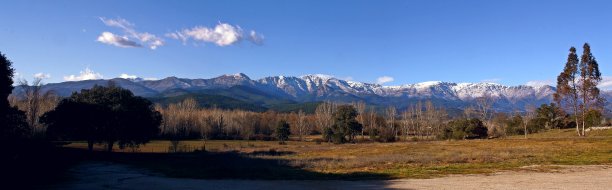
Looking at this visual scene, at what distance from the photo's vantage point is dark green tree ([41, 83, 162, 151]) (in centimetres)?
4881

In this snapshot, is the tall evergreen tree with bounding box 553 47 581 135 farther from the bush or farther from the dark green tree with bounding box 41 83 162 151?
the dark green tree with bounding box 41 83 162 151

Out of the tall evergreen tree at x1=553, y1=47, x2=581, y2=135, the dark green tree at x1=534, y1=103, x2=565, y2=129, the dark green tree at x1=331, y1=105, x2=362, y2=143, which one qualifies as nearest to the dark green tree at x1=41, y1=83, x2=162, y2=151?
the dark green tree at x1=331, y1=105, x2=362, y2=143

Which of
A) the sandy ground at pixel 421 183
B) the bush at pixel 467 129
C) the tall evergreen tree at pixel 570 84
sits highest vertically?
the tall evergreen tree at pixel 570 84

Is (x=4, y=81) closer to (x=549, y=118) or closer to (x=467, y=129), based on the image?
(x=467, y=129)

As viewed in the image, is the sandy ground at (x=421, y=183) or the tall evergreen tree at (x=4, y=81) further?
the tall evergreen tree at (x=4, y=81)

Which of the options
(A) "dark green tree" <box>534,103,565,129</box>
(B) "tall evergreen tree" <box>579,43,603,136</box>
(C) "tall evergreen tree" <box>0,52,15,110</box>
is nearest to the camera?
(C) "tall evergreen tree" <box>0,52,15,110</box>

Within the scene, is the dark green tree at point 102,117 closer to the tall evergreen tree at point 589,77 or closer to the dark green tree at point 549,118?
the tall evergreen tree at point 589,77

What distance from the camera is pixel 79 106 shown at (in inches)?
1932

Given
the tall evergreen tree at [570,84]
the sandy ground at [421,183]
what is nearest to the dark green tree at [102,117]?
the sandy ground at [421,183]

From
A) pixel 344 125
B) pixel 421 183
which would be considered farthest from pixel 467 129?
pixel 421 183

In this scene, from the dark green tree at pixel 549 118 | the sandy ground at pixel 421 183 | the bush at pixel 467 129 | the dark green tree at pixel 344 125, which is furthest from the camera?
the dark green tree at pixel 344 125

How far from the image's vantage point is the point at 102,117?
49.5 meters

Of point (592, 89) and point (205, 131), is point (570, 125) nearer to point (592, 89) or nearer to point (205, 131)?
point (592, 89)

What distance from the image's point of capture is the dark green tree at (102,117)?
48812 mm
